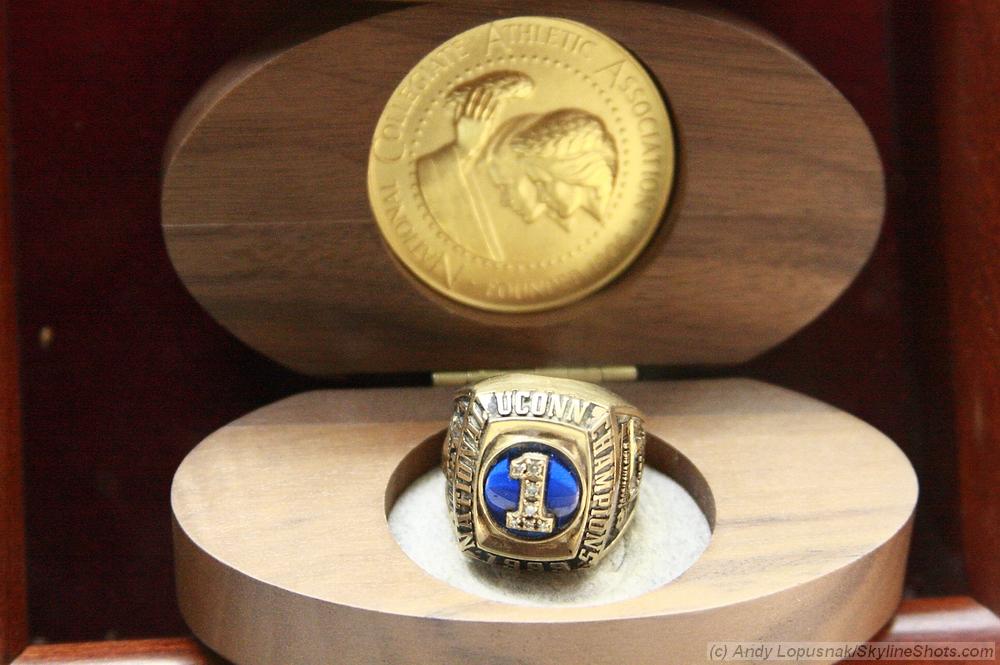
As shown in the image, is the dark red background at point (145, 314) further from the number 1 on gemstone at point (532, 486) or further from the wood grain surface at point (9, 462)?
the number 1 on gemstone at point (532, 486)

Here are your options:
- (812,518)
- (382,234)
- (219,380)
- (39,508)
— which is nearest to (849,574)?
(812,518)

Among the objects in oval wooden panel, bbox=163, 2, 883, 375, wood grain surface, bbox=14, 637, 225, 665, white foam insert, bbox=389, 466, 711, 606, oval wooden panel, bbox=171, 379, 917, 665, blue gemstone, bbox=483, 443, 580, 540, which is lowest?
wood grain surface, bbox=14, 637, 225, 665

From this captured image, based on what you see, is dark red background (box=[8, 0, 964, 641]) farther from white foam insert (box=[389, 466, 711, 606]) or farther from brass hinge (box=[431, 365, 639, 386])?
white foam insert (box=[389, 466, 711, 606])

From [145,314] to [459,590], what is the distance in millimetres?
529

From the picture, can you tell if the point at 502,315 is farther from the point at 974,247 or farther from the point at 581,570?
the point at 974,247

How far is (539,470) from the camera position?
0.75 m

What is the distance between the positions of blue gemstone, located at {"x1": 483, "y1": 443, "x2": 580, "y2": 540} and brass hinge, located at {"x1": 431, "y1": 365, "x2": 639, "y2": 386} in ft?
0.85

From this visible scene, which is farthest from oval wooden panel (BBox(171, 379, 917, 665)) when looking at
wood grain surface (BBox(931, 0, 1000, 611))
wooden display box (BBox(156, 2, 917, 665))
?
wood grain surface (BBox(931, 0, 1000, 611))

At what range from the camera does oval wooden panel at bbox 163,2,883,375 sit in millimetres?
873

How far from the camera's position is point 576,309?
102 centimetres

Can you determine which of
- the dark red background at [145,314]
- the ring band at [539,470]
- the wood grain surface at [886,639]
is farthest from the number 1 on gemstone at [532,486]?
the dark red background at [145,314]

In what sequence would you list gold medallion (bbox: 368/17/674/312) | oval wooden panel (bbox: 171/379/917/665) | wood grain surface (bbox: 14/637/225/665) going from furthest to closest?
gold medallion (bbox: 368/17/674/312) < wood grain surface (bbox: 14/637/225/665) < oval wooden panel (bbox: 171/379/917/665)

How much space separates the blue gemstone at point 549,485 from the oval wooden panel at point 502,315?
0.86ft

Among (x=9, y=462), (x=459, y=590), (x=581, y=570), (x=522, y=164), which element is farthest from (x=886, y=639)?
(x=9, y=462)
